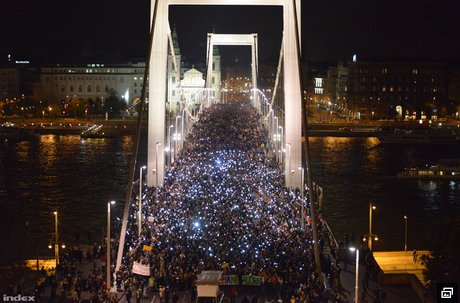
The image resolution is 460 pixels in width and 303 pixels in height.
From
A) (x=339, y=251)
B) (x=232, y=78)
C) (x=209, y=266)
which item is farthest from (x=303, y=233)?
(x=232, y=78)

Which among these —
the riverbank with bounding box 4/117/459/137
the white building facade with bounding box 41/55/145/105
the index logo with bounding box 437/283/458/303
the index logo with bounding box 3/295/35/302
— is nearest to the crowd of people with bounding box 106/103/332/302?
the index logo with bounding box 3/295/35/302

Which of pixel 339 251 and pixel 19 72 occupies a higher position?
pixel 19 72

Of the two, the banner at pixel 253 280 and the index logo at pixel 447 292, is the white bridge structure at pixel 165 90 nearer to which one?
the banner at pixel 253 280

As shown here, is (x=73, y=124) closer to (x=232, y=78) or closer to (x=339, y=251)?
(x=339, y=251)

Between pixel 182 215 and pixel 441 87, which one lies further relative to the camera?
pixel 441 87

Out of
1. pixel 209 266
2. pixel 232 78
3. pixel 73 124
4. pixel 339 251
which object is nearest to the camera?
pixel 209 266

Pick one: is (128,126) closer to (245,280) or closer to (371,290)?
(371,290)

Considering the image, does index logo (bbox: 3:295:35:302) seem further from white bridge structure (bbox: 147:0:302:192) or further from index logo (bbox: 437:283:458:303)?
white bridge structure (bbox: 147:0:302:192)

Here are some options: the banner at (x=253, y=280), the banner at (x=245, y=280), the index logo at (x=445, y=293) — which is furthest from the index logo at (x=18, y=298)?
the index logo at (x=445, y=293)

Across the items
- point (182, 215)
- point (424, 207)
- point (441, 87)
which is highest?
point (441, 87)
